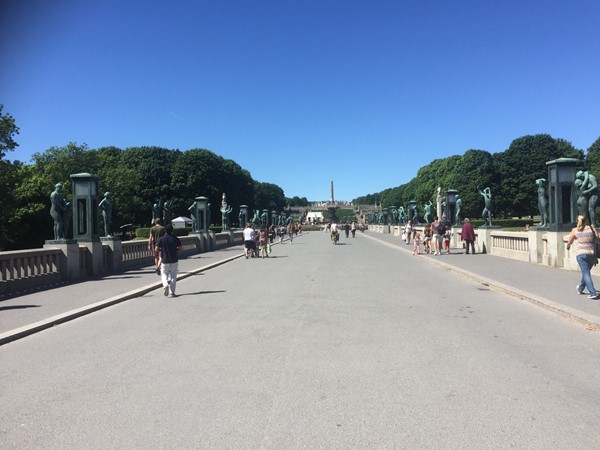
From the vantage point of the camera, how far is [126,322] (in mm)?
9688

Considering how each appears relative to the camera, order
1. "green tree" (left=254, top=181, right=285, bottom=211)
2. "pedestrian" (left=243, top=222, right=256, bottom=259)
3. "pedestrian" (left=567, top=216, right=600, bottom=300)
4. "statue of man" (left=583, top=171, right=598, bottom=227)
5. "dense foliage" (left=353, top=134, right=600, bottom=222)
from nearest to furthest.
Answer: "pedestrian" (left=567, top=216, right=600, bottom=300)
"statue of man" (left=583, top=171, right=598, bottom=227)
"pedestrian" (left=243, top=222, right=256, bottom=259)
"dense foliage" (left=353, top=134, right=600, bottom=222)
"green tree" (left=254, top=181, right=285, bottom=211)

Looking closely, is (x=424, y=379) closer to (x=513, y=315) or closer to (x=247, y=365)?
(x=247, y=365)

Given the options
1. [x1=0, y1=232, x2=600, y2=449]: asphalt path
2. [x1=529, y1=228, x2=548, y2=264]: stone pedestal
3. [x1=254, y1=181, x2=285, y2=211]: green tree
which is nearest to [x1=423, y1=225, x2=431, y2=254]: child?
[x1=529, y1=228, x2=548, y2=264]: stone pedestal

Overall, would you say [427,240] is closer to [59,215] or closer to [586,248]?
[586,248]

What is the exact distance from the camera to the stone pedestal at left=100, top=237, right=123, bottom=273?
63.1 ft

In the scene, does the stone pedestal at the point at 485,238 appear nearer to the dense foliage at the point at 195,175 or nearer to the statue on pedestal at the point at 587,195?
the statue on pedestal at the point at 587,195

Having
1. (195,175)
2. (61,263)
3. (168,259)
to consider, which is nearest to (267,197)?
(195,175)

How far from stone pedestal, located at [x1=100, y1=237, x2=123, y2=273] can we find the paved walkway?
72 centimetres

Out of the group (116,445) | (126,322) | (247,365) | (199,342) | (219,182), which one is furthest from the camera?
(219,182)

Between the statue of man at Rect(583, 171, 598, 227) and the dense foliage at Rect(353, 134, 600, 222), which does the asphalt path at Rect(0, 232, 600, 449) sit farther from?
the dense foliage at Rect(353, 134, 600, 222)

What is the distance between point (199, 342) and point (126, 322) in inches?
99.2

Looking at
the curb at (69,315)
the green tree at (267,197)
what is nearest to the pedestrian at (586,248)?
the curb at (69,315)

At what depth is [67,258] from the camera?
1580cm

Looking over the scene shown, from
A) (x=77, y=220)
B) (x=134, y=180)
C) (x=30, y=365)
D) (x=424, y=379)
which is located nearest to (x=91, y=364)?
(x=30, y=365)
